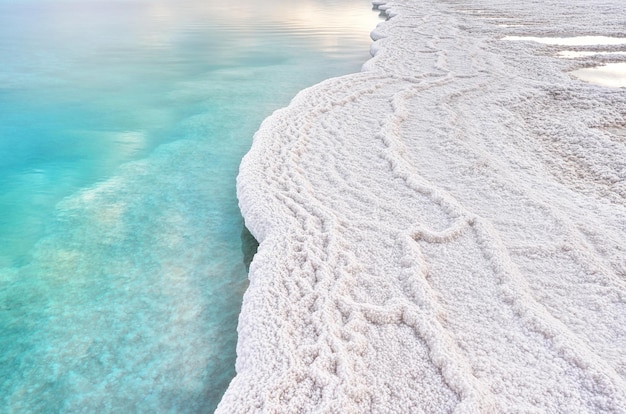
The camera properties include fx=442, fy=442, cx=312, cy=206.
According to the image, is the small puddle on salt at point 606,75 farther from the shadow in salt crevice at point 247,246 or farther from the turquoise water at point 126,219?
the shadow in salt crevice at point 247,246

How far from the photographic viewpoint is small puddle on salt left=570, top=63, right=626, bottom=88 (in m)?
5.53

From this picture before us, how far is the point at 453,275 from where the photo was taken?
6.96 ft

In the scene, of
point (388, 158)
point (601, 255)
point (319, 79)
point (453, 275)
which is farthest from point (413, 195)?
point (319, 79)

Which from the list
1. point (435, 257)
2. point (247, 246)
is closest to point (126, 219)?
point (247, 246)

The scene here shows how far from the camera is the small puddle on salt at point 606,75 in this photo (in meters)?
5.53

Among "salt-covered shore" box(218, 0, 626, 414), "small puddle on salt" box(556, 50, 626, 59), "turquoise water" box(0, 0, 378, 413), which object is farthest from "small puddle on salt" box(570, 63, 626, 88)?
"turquoise water" box(0, 0, 378, 413)

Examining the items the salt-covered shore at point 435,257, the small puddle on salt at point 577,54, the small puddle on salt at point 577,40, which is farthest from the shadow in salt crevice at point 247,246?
the small puddle on salt at point 577,40

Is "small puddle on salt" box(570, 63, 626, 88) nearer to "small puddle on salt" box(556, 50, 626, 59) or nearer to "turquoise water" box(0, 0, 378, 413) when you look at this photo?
"small puddle on salt" box(556, 50, 626, 59)

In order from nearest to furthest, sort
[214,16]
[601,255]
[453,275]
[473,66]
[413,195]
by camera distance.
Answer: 1. [453,275]
2. [601,255]
3. [413,195]
4. [473,66]
5. [214,16]

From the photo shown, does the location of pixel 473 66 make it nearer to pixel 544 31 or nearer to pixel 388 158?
pixel 388 158

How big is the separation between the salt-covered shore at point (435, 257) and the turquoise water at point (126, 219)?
351 millimetres

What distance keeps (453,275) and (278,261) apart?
844mm

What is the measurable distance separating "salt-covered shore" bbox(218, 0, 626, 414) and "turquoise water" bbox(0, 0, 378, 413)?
1.15 ft

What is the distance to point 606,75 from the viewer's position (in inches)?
230
